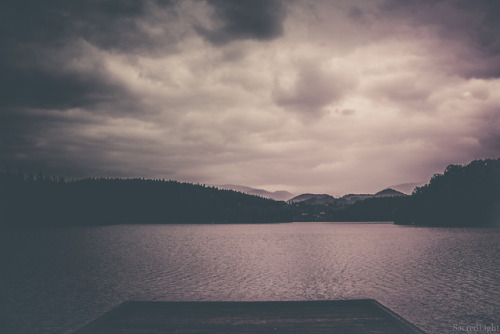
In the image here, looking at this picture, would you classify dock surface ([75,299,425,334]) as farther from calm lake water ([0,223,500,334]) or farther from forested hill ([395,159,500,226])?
forested hill ([395,159,500,226])

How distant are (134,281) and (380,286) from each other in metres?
23.2

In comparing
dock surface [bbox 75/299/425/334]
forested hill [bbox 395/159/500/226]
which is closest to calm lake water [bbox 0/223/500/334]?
dock surface [bbox 75/299/425/334]

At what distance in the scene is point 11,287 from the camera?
3359 cm

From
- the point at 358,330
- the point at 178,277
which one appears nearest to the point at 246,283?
the point at 178,277

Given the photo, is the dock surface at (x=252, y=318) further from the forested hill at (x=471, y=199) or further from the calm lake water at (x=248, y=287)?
the forested hill at (x=471, y=199)

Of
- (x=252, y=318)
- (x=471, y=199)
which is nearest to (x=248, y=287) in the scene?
(x=252, y=318)

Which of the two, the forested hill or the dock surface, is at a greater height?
the forested hill

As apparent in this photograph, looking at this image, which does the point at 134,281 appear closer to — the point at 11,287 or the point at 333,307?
the point at 11,287

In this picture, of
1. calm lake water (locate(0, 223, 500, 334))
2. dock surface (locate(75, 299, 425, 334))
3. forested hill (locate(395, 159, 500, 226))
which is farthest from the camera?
forested hill (locate(395, 159, 500, 226))

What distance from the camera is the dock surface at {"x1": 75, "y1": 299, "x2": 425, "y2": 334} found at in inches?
542

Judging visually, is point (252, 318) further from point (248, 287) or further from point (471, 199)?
point (471, 199)

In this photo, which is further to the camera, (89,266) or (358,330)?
(89,266)

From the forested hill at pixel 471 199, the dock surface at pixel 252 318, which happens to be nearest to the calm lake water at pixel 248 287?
the dock surface at pixel 252 318

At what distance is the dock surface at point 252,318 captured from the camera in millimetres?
13773
